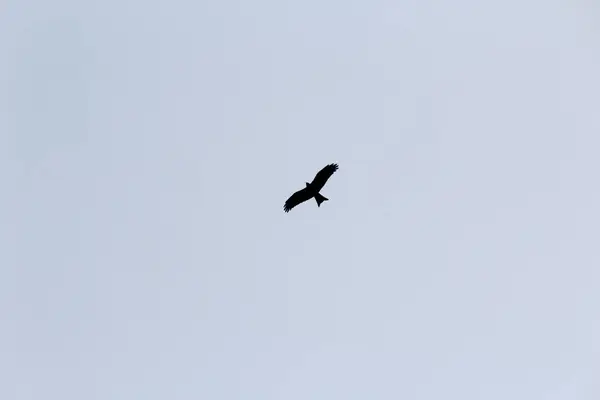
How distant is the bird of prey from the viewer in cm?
5125

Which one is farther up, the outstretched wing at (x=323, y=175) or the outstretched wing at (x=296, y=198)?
the outstretched wing at (x=323, y=175)

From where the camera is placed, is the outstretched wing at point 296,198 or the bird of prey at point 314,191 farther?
the outstretched wing at point 296,198

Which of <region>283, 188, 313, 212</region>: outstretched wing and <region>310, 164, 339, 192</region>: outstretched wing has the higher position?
<region>310, 164, 339, 192</region>: outstretched wing

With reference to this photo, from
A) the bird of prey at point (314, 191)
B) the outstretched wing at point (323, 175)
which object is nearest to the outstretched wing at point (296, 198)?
the bird of prey at point (314, 191)

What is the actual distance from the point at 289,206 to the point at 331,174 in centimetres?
351

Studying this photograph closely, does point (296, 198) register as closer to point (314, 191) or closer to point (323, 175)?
point (314, 191)

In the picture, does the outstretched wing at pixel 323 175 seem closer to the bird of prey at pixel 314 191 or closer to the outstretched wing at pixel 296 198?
the bird of prey at pixel 314 191

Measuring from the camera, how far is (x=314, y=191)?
51750mm

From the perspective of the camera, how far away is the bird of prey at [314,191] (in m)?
51.2

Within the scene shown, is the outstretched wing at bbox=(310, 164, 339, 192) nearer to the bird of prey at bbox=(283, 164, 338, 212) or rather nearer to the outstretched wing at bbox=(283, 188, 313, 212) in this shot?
the bird of prey at bbox=(283, 164, 338, 212)

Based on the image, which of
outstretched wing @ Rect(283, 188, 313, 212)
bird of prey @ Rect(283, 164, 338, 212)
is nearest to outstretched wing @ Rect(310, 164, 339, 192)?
bird of prey @ Rect(283, 164, 338, 212)

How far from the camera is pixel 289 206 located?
171 feet

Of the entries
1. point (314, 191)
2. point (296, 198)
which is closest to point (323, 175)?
point (314, 191)

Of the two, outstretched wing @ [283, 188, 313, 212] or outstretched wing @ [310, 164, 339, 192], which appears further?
outstretched wing @ [283, 188, 313, 212]
